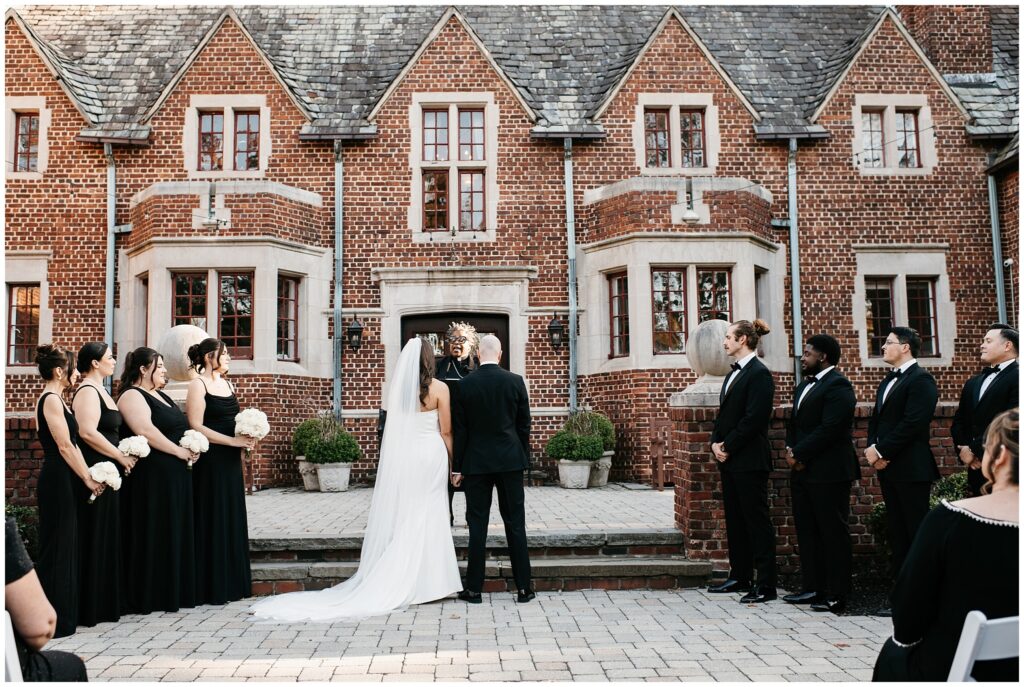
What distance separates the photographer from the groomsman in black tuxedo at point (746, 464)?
20.1ft

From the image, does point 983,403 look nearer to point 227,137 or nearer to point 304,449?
point 304,449

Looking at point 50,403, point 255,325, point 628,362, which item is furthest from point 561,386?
point 50,403

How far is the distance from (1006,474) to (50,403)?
5.49 m

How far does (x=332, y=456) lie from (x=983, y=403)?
29.2ft

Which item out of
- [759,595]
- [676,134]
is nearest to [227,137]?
[676,134]

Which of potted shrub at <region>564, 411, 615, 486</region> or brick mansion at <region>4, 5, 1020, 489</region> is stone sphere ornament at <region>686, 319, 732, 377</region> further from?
brick mansion at <region>4, 5, 1020, 489</region>

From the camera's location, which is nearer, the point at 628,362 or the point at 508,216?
the point at 628,362

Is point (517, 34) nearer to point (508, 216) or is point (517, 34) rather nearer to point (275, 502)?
point (508, 216)

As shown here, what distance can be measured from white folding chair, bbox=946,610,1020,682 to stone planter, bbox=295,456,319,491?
10801 mm

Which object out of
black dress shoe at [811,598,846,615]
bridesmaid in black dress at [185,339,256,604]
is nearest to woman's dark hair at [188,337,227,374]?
bridesmaid in black dress at [185,339,256,604]

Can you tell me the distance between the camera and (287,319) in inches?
522

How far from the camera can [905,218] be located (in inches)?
553

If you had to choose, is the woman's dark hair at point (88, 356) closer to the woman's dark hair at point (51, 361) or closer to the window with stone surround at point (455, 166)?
the woman's dark hair at point (51, 361)

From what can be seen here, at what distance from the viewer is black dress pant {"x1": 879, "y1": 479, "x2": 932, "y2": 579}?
5.54 metres
